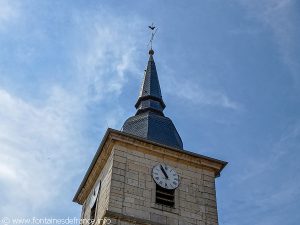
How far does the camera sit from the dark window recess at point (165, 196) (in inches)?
686

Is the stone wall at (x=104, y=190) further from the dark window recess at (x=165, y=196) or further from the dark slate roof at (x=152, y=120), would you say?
the dark slate roof at (x=152, y=120)

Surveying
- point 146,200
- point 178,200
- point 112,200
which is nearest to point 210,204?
point 178,200

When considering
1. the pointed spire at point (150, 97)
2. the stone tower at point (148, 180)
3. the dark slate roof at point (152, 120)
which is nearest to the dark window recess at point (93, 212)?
the stone tower at point (148, 180)

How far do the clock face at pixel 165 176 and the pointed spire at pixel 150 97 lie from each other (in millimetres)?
3831

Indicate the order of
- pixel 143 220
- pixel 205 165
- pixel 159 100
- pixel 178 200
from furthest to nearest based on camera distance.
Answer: pixel 159 100 → pixel 205 165 → pixel 178 200 → pixel 143 220

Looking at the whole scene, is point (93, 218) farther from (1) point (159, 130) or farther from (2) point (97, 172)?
(1) point (159, 130)

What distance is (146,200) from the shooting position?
17.0 m

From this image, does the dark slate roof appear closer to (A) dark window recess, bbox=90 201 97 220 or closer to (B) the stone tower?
(B) the stone tower

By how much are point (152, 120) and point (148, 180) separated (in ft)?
10.6

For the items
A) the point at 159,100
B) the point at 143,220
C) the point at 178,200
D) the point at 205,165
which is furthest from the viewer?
the point at 159,100

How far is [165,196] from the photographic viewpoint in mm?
17609

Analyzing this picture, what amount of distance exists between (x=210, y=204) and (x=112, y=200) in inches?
142

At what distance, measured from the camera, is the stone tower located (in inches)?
658

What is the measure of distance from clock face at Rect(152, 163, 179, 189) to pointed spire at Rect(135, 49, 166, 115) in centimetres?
383
